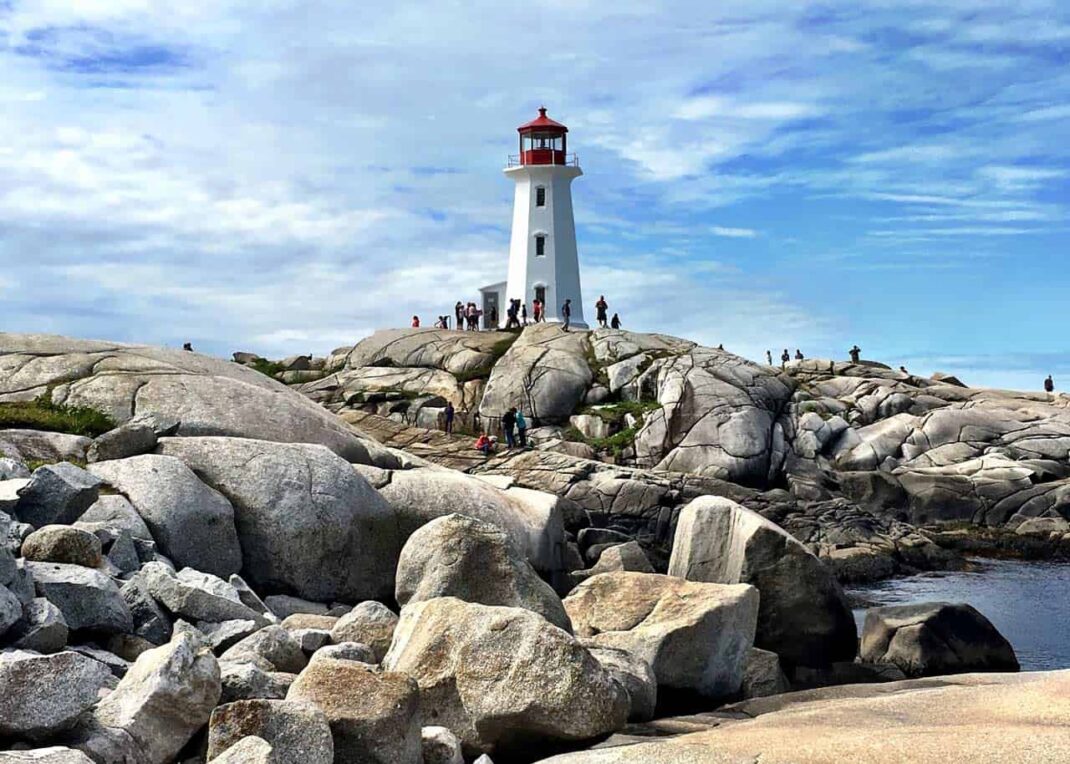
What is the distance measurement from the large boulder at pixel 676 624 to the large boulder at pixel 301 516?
388 centimetres

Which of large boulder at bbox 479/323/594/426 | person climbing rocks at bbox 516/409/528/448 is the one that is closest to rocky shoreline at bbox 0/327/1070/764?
person climbing rocks at bbox 516/409/528/448

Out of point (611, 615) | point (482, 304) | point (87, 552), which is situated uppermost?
point (482, 304)

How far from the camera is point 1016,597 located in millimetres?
34844

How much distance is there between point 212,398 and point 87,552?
7856 mm

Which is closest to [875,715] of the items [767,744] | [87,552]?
[767,744]

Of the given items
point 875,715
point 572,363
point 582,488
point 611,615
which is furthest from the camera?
point 572,363

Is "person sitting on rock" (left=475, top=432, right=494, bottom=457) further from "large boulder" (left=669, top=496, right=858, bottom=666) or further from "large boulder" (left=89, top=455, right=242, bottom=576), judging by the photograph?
"large boulder" (left=89, top=455, right=242, bottom=576)

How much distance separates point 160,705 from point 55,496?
6239 mm

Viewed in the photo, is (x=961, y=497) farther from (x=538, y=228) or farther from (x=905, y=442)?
(x=538, y=228)

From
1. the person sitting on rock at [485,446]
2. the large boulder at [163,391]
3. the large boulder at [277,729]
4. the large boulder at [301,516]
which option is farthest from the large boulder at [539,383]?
the large boulder at [277,729]

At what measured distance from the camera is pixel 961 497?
156 ft

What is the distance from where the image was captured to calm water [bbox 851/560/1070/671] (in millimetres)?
27281

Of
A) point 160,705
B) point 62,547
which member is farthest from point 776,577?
point 160,705

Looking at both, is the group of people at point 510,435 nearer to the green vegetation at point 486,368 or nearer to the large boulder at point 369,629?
the green vegetation at point 486,368
